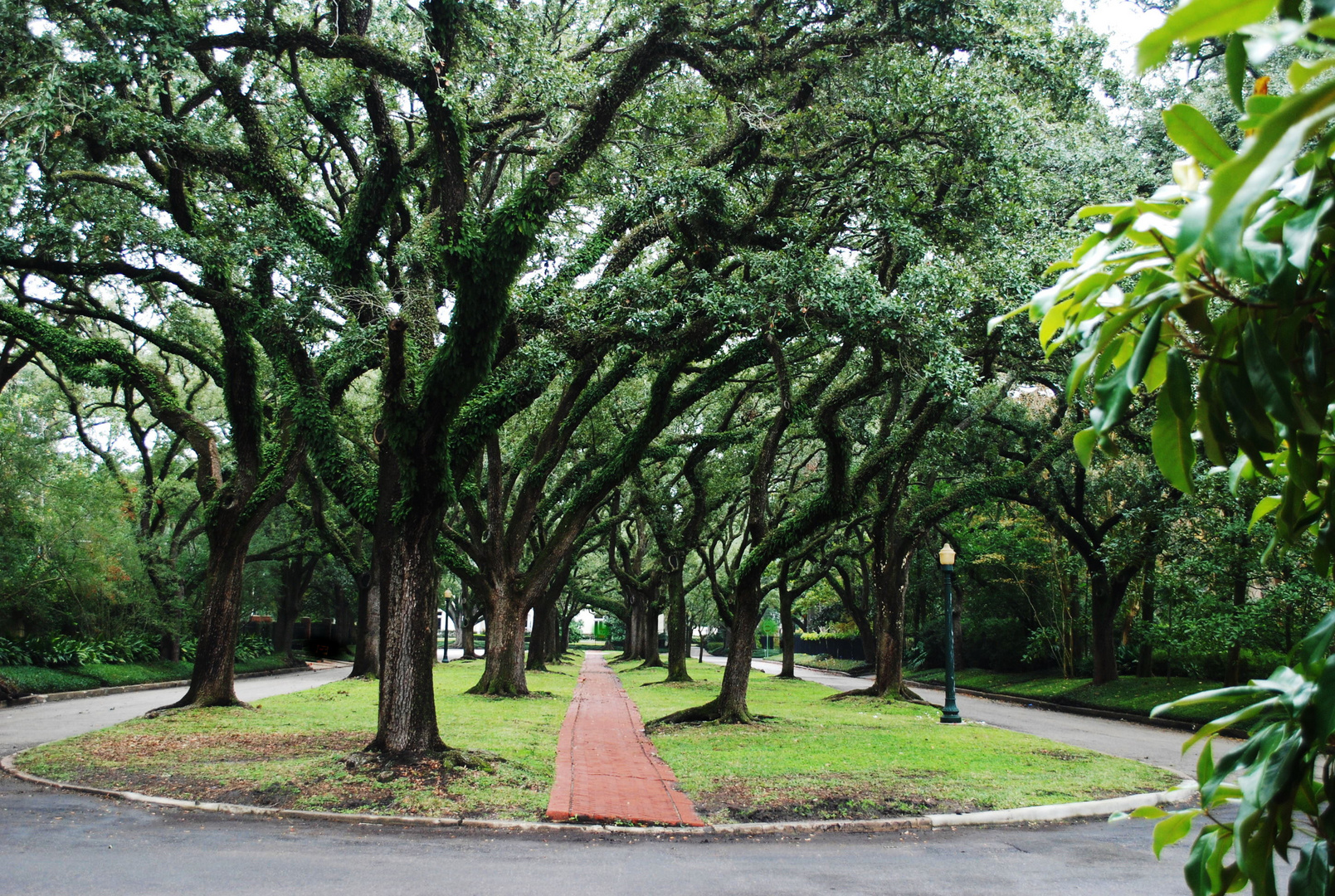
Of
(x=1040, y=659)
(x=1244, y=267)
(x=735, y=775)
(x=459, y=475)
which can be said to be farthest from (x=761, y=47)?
(x=1040, y=659)

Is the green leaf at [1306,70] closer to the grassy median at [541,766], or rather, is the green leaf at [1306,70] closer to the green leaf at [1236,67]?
the green leaf at [1236,67]

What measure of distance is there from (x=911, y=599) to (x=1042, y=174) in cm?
2508

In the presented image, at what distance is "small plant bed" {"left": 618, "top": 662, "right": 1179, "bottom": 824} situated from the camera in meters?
8.17

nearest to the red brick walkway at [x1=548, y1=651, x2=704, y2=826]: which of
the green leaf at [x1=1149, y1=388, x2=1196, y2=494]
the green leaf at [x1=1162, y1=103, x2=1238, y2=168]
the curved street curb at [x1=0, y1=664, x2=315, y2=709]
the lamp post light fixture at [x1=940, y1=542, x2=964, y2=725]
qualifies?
the lamp post light fixture at [x1=940, y1=542, x2=964, y2=725]

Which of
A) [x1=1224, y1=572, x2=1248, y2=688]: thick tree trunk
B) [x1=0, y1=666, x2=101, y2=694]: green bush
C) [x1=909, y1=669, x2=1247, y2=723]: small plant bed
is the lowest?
[x1=909, y1=669, x2=1247, y2=723]: small plant bed

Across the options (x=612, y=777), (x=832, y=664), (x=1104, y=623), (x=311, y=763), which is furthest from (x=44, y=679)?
(x=832, y=664)

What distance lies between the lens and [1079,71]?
10.6 metres

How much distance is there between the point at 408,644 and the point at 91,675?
16.5m

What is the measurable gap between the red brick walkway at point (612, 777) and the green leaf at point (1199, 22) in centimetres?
751

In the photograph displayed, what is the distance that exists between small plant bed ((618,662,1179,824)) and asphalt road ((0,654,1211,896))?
0.82 m

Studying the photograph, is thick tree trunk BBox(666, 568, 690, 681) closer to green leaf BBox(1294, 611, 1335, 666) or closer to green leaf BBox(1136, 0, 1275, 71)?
green leaf BBox(1294, 611, 1335, 666)

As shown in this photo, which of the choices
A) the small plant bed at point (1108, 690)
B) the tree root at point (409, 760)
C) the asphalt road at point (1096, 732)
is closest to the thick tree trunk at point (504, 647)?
the tree root at point (409, 760)

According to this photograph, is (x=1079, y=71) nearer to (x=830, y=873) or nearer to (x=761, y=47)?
(x=761, y=47)

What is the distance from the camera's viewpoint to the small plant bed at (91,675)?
1858 cm
